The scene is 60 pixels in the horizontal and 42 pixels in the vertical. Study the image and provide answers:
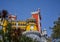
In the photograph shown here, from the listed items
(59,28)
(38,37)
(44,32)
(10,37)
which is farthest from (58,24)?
(44,32)

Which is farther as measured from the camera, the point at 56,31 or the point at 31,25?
the point at 31,25

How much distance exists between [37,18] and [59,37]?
99.3 ft

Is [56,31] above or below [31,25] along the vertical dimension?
below

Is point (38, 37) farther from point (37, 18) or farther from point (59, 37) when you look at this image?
point (59, 37)

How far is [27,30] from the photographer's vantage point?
2918 inches

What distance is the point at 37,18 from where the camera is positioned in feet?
253

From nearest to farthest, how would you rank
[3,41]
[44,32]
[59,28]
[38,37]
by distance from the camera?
[3,41]
[59,28]
[38,37]
[44,32]

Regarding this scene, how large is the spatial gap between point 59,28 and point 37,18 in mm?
30966

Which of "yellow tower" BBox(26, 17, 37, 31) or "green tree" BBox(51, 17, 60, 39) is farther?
"yellow tower" BBox(26, 17, 37, 31)

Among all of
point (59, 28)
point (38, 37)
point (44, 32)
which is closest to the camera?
point (59, 28)

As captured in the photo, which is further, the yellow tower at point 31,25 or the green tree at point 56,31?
the yellow tower at point 31,25

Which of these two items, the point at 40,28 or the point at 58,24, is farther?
the point at 40,28

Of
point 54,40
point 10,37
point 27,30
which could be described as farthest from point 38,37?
point 10,37

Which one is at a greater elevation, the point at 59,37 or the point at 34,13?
the point at 34,13
